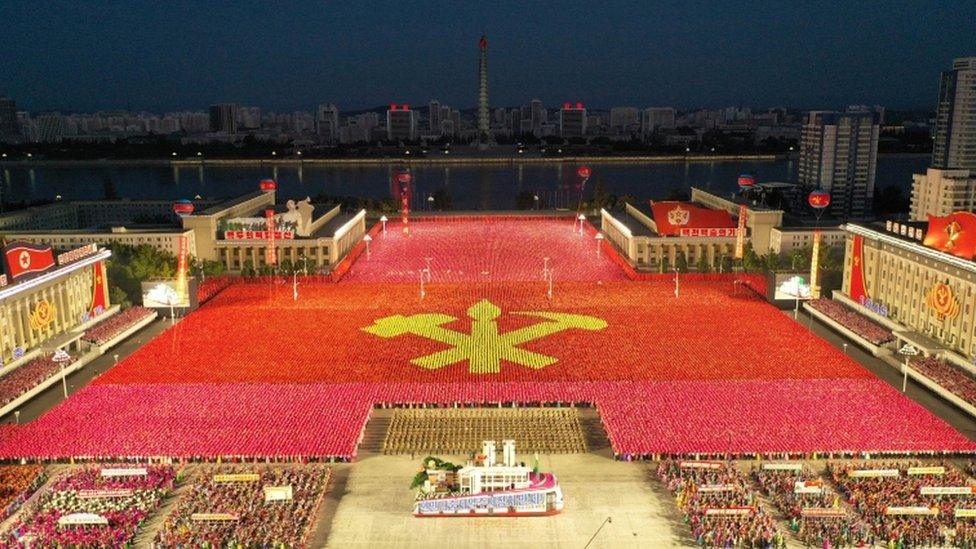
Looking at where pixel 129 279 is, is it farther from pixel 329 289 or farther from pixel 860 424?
pixel 860 424

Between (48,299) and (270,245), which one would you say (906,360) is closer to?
(270,245)

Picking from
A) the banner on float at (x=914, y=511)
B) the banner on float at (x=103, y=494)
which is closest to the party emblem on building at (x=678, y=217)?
the banner on float at (x=914, y=511)

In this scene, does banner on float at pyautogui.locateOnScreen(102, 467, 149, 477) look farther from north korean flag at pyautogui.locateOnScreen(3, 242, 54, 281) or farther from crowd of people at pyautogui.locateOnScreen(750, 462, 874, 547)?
crowd of people at pyautogui.locateOnScreen(750, 462, 874, 547)

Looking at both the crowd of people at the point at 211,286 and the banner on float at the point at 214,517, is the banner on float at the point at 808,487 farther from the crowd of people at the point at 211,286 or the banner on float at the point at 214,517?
the crowd of people at the point at 211,286

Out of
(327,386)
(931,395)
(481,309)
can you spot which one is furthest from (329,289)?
(931,395)

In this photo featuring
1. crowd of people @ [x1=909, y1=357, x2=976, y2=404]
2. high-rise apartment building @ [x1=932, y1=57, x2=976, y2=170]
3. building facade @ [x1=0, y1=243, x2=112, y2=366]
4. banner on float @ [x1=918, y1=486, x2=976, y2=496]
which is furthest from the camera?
high-rise apartment building @ [x1=932, y1=57, x2=976, y2=170]

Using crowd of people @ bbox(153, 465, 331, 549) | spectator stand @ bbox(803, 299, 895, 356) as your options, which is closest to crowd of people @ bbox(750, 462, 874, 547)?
crowd of people @ bbox(153, 465, 331, 549)

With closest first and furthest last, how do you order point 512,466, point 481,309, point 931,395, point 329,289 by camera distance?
point 512,466 < point 931,395 < point 481,309 < point 329,289
